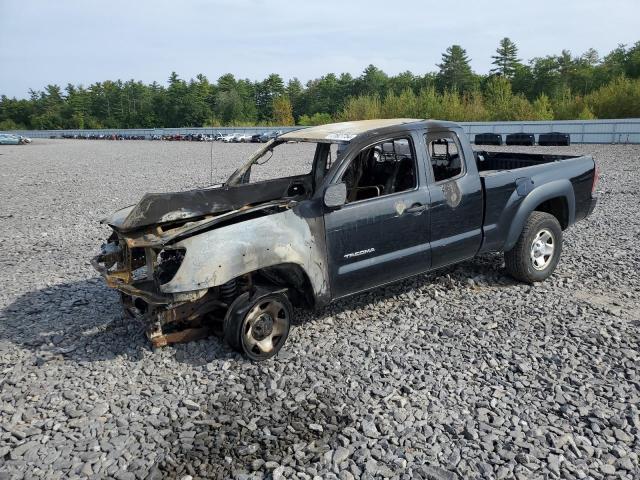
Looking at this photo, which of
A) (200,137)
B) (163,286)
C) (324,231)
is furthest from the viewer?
(200,137)

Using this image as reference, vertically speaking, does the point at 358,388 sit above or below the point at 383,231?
below

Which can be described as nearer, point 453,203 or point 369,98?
point 453,203

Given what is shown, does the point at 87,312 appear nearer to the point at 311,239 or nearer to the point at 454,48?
the point at 311,239

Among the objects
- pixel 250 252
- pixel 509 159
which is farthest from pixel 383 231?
pixel 509 159

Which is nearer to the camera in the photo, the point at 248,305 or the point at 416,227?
the point at 248,305

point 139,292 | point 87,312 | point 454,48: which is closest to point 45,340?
point 87,312

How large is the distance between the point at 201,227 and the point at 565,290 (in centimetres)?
422

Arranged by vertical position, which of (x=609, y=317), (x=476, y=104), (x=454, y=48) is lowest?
(x=609, y=317)

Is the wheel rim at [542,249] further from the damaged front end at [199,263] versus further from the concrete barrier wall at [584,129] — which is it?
the concrete barrier wall at [584,129]

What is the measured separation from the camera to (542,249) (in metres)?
6.17

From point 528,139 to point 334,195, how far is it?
27715 mm

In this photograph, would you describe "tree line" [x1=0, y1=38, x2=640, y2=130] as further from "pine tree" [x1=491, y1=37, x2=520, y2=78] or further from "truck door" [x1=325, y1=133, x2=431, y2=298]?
"truck door" [x1=325, y1=133, x2=431, y2=298]

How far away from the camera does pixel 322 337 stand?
4.94 m

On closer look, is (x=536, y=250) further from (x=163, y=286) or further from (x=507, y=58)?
(x=507, y=58)
